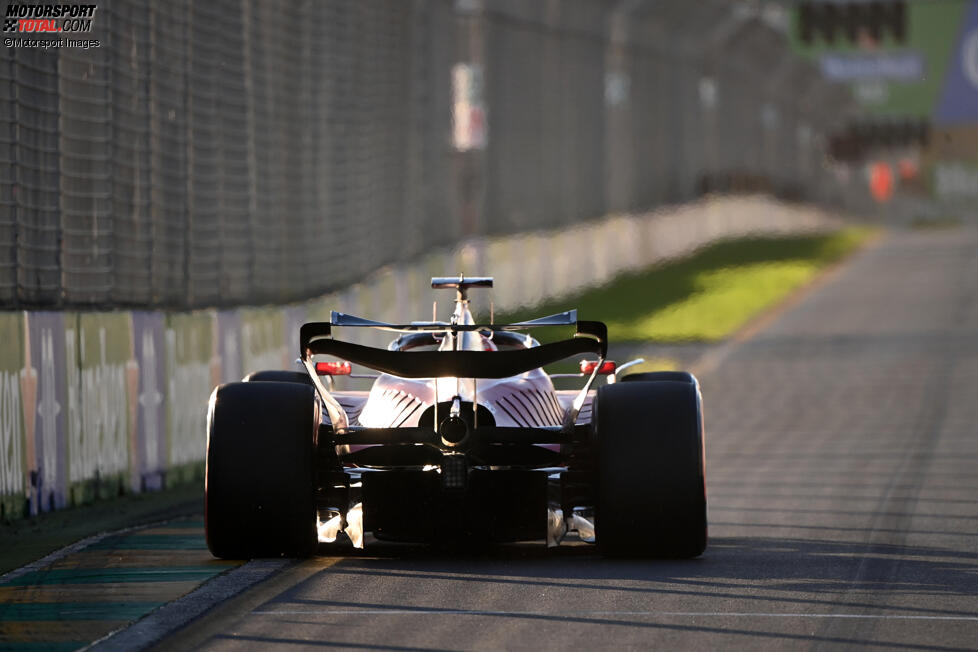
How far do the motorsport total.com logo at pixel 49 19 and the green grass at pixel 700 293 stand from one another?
54.9ft

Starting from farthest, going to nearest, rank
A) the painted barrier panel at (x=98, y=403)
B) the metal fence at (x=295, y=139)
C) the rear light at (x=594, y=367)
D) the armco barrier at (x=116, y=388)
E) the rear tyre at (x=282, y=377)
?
the metal fence at (x=295, y=139) < the painted barrier panel at (x=98, y=403) < the armco barrier at (x=116, y=388) < the rear tyre at (x=282, y=377) < the rear light at (x=594, y=367)

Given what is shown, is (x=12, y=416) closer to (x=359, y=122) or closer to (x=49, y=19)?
(x=49, y=19)

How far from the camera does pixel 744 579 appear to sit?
10141 mm

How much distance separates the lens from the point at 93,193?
14453 mm

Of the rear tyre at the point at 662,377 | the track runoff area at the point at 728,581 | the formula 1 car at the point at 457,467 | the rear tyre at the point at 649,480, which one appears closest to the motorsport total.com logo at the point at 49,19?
the track runoff area at the point at 728,581

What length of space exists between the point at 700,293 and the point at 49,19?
26766 mm

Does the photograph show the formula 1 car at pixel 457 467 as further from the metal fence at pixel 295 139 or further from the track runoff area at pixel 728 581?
the metal fence at pixel 295 139

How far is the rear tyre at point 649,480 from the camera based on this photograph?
10594mm

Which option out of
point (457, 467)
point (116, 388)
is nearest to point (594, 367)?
point (457, 467)

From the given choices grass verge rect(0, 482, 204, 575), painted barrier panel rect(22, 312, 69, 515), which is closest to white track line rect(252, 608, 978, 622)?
grass verge rect(0, 482, 204, 575)

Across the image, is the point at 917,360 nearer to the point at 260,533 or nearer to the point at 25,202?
the point at 25,202

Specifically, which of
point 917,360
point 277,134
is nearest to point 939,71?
point 917,360

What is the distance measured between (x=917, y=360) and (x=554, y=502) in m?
16.8

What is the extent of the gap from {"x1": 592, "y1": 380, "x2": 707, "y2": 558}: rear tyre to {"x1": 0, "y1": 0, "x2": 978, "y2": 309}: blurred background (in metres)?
4.13
